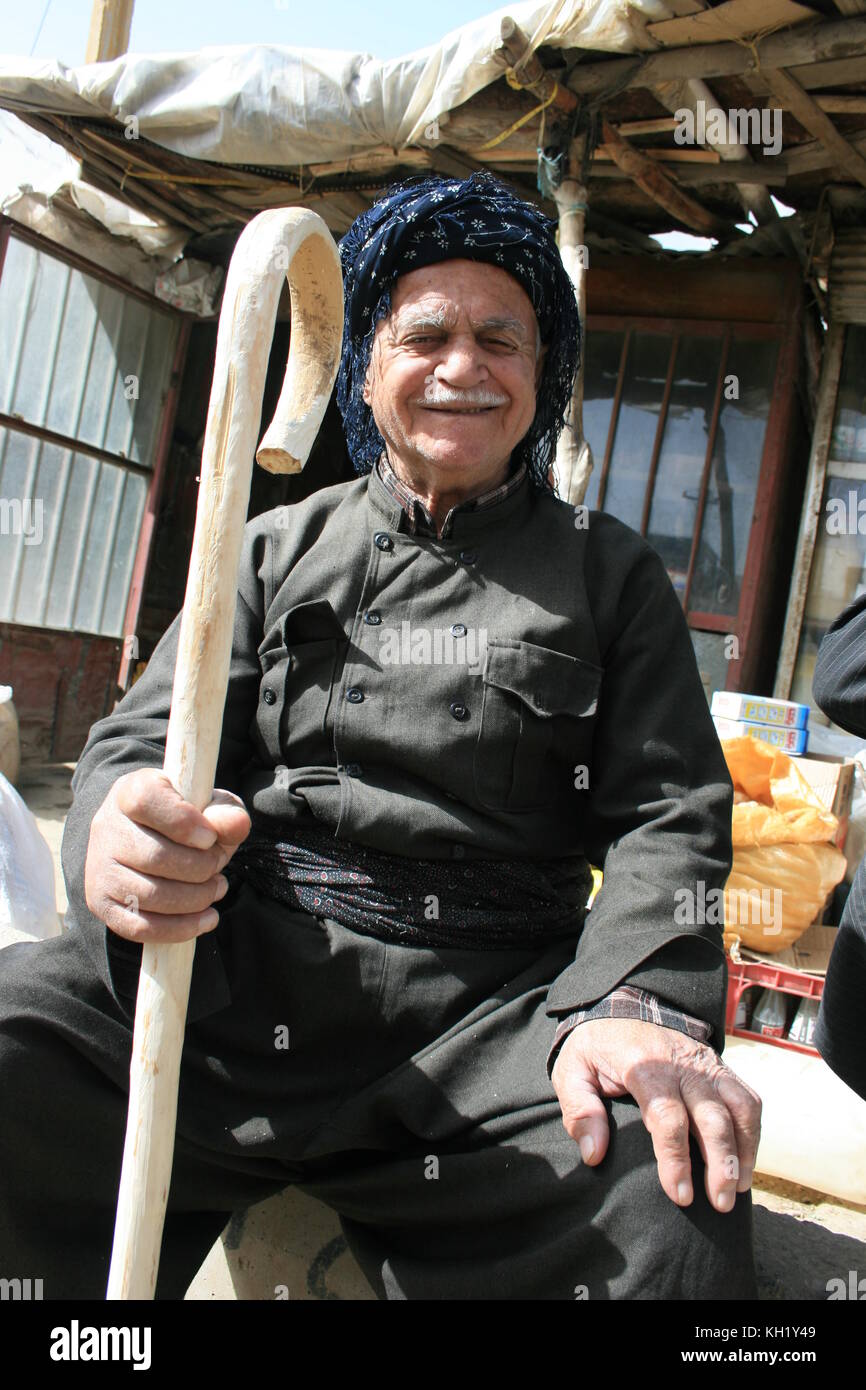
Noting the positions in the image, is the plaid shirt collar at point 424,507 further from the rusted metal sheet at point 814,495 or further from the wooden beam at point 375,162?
the rusted metal sheet at point 814,495

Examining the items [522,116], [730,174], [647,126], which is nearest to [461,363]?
[522,116]

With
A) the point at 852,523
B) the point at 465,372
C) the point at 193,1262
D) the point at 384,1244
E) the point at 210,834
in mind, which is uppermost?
the point at 852,523

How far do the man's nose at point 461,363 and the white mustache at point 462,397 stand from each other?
13 millimetres

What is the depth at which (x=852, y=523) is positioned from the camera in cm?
561

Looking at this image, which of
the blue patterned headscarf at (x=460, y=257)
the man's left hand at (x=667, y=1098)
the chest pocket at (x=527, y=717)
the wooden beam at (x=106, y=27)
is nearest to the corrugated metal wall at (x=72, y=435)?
the wooden beam at (x=106, y=27)

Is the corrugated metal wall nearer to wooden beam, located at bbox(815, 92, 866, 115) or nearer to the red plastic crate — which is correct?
wooden beam, located at bbox(815, 92, 866, 115)

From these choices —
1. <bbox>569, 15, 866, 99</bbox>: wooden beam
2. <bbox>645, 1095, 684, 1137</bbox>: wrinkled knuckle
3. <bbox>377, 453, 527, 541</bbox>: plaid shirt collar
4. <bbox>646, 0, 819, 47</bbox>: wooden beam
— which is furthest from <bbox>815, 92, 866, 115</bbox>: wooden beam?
<bbox>645, 1095, 684, 1137</bbox>: wrinkled knuckle

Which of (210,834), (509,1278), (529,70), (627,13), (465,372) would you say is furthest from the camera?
(529,70)

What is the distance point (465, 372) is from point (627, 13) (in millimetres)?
2852

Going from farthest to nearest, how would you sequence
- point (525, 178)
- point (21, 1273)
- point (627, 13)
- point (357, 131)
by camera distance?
point (525, 178) → point (357, 131) → point (627, 13) → point (21, 1273)

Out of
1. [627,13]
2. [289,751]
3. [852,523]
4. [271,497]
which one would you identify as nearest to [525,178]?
→ [627,13]

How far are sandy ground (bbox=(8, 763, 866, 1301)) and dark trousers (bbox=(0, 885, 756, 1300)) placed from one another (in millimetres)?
118

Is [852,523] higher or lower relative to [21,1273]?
higher
